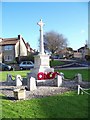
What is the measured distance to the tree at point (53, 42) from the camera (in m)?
75.2

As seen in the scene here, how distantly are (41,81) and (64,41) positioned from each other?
205 feet

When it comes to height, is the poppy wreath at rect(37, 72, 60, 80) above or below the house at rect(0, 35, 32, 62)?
below

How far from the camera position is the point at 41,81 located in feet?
51.3

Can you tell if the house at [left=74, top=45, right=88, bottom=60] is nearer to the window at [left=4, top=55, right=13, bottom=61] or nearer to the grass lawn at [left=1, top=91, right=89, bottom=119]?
the window at [left=4, top=55, right=13, bottom=61]

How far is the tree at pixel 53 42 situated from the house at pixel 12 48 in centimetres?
1054

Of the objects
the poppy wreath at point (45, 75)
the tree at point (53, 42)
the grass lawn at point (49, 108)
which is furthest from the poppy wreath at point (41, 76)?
the tree at point (53, 42)

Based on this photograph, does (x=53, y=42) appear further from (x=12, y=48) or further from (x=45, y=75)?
(x=45, y=75)

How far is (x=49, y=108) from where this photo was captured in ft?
30.5

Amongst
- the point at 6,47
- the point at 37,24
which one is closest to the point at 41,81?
the point at 37,24

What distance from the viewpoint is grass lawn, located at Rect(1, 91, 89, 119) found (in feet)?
28.1

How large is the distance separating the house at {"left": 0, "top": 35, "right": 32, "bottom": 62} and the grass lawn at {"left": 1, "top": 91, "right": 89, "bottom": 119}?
51.8m

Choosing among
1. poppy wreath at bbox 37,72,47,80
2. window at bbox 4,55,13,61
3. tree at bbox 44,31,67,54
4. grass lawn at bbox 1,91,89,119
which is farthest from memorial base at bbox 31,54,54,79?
tree at bbox 44,31,67,54

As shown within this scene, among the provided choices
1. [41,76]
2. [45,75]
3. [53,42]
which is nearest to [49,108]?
[41,76]

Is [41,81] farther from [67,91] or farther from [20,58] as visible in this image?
[20,58]
